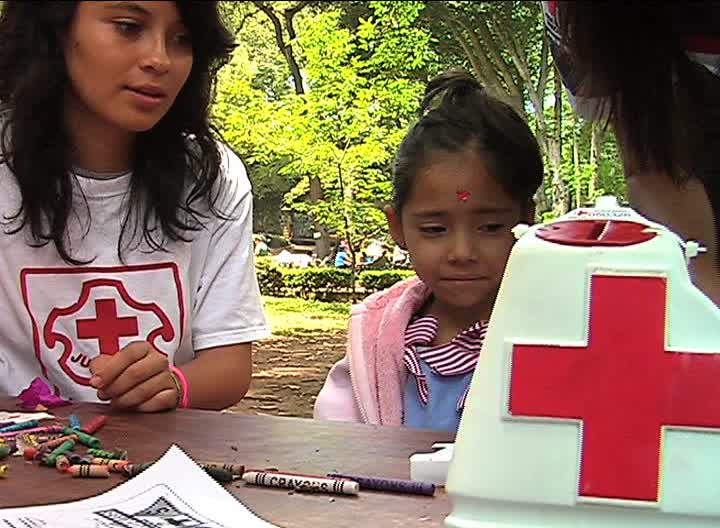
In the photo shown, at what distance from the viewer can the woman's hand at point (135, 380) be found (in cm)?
63

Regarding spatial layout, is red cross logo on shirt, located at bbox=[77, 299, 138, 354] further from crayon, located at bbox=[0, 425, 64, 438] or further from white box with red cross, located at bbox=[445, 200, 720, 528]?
white box with red cross, located at bbox=[445, 200, 720, 528]

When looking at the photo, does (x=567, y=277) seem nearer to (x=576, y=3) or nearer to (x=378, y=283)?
(x=576, y=3)

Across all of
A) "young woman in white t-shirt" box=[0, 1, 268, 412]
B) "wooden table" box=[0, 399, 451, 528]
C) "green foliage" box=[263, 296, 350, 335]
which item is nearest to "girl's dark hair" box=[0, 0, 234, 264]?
"young woman in white t-shirt" box=[0, 1, 268, 412]

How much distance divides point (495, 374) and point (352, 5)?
46 centimetres

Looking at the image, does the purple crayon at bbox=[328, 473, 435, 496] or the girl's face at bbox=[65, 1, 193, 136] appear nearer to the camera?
the girl's face at bbox=[65, 1, 193, 136]

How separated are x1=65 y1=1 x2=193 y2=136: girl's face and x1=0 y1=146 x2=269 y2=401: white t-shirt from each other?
0.15 metres

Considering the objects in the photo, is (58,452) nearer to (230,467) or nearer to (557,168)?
(230,467)

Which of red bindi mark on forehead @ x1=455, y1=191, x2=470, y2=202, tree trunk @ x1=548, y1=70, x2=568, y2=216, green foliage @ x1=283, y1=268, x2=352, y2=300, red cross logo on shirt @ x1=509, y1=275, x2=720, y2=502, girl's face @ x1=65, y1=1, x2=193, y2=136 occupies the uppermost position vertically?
girl's face @ x1=65, y1=1, x2=193, y2=136

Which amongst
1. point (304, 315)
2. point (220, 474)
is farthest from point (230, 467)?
point (304, 315)

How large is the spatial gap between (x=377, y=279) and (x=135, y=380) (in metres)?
0.62

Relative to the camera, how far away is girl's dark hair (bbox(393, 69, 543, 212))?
0.77m

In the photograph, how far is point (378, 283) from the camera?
4.17 feet

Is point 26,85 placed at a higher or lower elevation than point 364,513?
higher

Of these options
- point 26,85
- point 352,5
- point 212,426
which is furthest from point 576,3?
point 352,5
